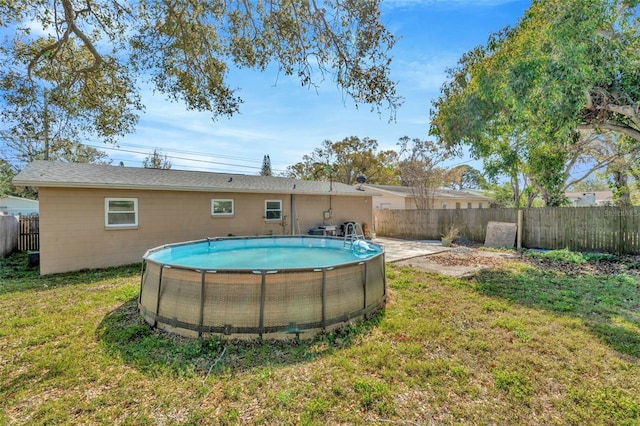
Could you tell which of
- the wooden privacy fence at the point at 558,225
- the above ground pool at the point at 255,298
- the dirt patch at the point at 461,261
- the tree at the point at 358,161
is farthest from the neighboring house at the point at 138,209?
the tree at the point at 358,161

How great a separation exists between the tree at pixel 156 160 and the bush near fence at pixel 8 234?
805 inches

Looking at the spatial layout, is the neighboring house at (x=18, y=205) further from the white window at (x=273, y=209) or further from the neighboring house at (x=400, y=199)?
the neighboring house at (x=400, y=199)

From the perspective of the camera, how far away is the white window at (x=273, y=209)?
1252cm

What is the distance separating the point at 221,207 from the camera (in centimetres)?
1129

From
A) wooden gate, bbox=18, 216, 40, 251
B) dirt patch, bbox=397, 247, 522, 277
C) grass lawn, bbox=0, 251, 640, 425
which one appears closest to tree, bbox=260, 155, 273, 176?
wooden gate, bbox=18, 216, 40, 251

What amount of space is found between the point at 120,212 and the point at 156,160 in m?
24.6

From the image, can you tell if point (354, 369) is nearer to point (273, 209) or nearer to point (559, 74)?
point (559, 74)

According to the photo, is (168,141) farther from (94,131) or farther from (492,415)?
(492,415)

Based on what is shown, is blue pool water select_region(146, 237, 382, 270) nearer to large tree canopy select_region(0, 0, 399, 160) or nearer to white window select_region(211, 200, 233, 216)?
white window select_region(211, 200, 233, 216)

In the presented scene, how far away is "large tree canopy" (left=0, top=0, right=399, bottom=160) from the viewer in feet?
17.7

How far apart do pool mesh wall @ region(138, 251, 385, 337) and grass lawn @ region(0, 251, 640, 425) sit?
8.4 inches

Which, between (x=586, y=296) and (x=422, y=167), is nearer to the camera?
(x=586, y=296)

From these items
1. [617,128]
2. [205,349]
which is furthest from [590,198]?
[205,349]

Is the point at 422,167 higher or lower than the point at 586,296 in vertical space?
higher
